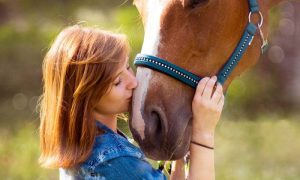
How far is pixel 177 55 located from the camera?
2396mm

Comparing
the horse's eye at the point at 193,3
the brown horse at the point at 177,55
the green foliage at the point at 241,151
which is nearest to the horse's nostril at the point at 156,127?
the brown horse at the point at 177,55

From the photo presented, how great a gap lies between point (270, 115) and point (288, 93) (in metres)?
0.90

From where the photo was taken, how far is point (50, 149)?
7.03 feet

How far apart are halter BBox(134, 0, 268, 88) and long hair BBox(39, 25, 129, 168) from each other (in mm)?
181

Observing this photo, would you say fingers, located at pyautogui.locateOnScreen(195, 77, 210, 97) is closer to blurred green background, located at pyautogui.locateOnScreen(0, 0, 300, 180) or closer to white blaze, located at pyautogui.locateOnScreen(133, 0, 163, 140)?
white blaze, located at pyautogui.locateOnScreen(133, 0, 163, 140)

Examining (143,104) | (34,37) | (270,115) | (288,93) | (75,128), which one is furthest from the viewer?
(34,37)

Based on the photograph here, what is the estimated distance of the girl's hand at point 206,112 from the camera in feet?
7.32

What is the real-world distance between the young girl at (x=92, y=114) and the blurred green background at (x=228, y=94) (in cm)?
141

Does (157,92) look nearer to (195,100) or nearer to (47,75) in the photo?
(195,100)

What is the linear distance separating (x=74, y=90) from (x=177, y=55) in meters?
0.44

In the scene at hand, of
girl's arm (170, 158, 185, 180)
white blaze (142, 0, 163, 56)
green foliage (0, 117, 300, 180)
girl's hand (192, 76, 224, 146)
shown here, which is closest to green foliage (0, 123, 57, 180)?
green foliage (0, 117, 300, 180)

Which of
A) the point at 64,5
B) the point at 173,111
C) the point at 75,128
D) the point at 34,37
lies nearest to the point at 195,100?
the point at 173,111

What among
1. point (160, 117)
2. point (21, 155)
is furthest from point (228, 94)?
point (160, 117)

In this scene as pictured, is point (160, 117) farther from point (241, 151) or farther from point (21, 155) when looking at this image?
point (21, 155)
